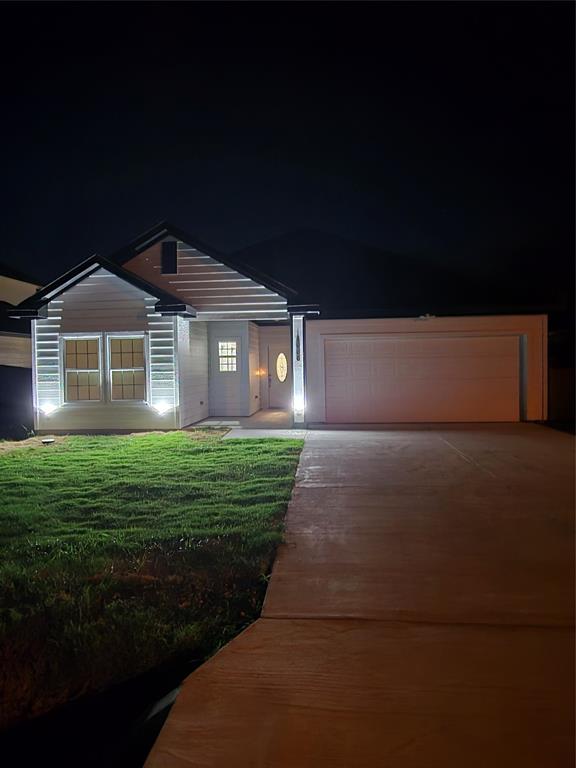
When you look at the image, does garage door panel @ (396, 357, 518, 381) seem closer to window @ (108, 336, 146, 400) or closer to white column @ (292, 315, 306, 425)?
white column @ (292, 315, 306, 425)

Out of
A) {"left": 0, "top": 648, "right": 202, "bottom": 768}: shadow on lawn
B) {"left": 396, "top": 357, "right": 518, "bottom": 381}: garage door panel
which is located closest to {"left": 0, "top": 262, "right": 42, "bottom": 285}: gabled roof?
{"left": 396, "top": 357, "right": 518, "bottom": 381}: garage door panel

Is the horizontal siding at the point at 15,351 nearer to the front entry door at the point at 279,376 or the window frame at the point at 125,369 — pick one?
the window frame at the point at 125,369

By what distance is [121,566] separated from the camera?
443cm

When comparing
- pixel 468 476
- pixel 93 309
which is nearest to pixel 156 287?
pixel 93 309

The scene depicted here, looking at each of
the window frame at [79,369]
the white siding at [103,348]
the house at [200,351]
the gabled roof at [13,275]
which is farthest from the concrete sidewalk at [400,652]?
the gabled roof at [13,275]

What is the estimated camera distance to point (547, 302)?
1366 cm

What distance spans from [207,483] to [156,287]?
758 centimetres

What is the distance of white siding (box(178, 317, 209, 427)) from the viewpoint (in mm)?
13266

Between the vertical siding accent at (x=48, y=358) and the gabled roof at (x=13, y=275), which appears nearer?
the vertical siding accent at (x=48, y=358)

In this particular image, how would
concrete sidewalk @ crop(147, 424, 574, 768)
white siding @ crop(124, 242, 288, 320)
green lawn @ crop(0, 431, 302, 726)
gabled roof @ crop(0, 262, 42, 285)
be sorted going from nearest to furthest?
concrete sidewalk @ crop(147, 424, 574, 768), green lawn @ crop(0, 431, 302, 726), white siding @ crop(124, 242, 288, 320), gabled roof @ crop(0, 262, 42, 285)

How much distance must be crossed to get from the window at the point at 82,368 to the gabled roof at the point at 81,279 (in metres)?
1.13

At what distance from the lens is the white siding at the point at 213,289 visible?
1371 cm

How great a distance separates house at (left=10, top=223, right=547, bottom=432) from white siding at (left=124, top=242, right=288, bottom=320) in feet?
0.09

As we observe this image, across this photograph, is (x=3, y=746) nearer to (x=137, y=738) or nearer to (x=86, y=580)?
(x=137, y=738)
